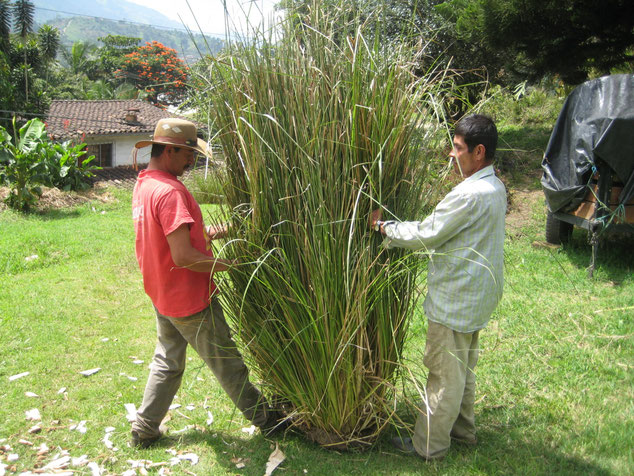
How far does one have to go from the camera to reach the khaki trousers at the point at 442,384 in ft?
8.48

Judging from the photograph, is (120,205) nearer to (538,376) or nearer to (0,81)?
(0,81)

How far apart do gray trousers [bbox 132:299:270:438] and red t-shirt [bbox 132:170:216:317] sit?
11 centimetres

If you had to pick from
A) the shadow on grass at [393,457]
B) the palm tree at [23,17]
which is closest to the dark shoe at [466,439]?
the shadow on grass at [393,457]

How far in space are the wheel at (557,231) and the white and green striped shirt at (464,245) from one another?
5.20 metres

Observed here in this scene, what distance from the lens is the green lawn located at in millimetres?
2809

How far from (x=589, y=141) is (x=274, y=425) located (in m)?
5.15

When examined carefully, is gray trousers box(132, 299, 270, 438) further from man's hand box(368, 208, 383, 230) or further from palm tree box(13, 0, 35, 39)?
palm tree box(13, 0, 35, 39)

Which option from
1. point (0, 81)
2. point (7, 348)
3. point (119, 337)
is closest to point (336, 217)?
point (119, 337)

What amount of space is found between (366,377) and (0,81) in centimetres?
2439

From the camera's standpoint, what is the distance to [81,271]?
7172 mm

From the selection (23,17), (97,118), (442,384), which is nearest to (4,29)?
(23,17)

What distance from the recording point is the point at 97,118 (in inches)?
1136

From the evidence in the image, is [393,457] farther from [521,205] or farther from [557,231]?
[521,205]

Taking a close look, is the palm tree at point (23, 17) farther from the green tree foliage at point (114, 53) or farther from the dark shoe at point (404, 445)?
the dark shoe at point (404, 445)
